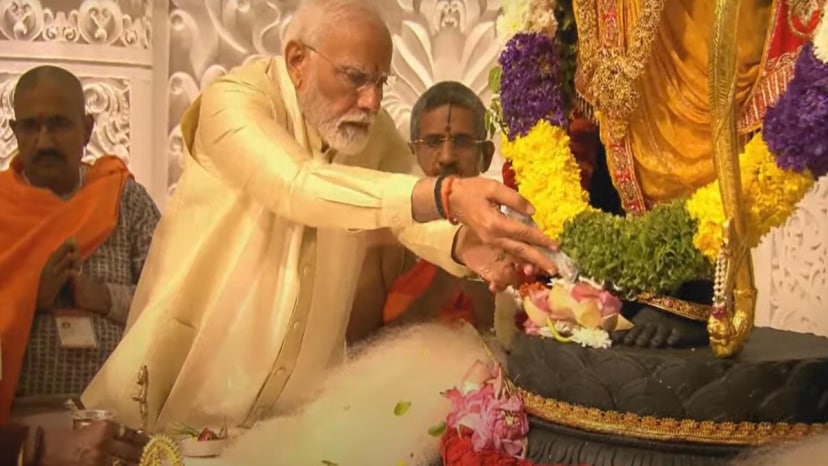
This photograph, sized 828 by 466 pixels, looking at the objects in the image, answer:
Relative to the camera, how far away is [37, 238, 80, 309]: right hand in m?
2.35

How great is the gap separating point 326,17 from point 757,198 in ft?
3.14

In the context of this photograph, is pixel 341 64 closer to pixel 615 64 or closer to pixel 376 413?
pixel 615 64

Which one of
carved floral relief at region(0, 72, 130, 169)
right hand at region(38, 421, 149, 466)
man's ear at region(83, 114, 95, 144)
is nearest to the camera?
right hand at region(38, 421, 149, 466)

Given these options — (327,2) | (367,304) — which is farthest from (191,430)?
(327,2)

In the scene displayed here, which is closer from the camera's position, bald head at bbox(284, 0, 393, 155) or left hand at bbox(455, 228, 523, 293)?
left hand at bbox(455, 228, 523, 293)

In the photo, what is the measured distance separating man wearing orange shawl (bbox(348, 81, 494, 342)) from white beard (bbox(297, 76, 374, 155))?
0.32 m

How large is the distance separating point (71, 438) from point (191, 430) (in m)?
0.32

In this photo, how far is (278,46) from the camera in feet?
10.6

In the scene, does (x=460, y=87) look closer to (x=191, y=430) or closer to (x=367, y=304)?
(x=367, y=304)

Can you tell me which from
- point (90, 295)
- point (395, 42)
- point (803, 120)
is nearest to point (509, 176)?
point (803, 120)

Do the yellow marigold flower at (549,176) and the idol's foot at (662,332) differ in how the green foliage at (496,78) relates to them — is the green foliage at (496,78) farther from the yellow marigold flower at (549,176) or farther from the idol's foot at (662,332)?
the idol's foot at (662,332)

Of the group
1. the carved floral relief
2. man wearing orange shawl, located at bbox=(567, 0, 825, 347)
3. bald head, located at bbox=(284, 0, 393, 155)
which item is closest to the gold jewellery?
man wearing orange shawl, located at bbox=(567, 0, 825, 347)

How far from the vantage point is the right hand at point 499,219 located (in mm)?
1867

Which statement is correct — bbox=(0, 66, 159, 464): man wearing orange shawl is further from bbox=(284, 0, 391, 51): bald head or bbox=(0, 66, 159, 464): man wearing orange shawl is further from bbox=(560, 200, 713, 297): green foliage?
bbox=(560, 200, 713, 297): green foliage
